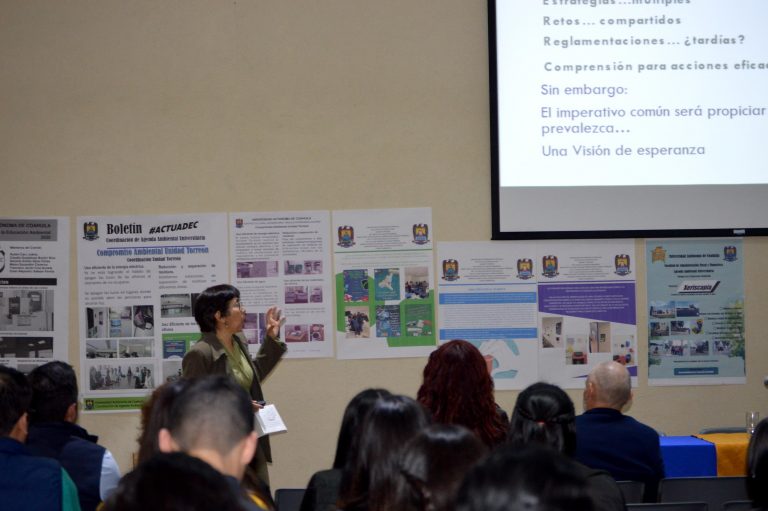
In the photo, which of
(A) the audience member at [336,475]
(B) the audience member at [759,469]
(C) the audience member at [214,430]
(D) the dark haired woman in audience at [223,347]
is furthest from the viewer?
(D) the dark haired woman in audience at [223,347]

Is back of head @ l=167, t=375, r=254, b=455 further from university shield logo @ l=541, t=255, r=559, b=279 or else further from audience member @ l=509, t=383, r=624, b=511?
university shield logo @ l=541, t=255, r=559, b=279

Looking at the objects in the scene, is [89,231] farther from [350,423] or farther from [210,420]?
[210,420]

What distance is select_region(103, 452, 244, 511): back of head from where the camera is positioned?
1.05m

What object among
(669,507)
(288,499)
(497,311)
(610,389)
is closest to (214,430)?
(288,499)

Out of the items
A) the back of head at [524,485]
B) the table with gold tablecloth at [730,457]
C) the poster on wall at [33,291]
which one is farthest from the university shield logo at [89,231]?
the back of head at [524,485]

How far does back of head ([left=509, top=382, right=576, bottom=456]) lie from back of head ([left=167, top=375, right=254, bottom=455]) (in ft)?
3.78

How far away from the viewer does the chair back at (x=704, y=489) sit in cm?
303

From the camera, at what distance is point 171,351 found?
5.03 meters

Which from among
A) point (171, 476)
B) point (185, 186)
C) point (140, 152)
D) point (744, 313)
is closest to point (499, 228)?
point (744, 313)

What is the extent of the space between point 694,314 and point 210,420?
4.03 meters

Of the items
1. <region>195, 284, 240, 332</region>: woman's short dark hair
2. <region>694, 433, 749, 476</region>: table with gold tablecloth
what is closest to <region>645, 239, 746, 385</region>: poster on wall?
<region>694, 433, 749, 476</region>: table with gold tablecloth

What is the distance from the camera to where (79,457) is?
258 cm

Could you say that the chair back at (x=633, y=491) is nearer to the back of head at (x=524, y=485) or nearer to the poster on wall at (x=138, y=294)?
the back of head at (x=524, y=485)

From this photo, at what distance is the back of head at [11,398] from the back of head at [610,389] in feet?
6.97
